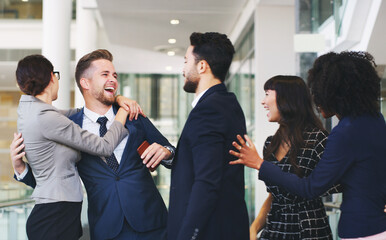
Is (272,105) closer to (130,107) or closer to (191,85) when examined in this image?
(191,85)

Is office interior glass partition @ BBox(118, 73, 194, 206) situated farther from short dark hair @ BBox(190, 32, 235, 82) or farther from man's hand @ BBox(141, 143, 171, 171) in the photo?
short dark hair @ BBox(190, 32, 235, 82)

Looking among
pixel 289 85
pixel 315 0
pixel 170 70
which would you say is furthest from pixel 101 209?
pixel 170 70

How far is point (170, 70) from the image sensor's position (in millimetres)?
17750

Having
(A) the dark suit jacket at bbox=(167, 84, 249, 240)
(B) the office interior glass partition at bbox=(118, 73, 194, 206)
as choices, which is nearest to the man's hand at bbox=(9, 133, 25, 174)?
(A) the dark suit jacket at bbox=(167, 84, 249, 240)

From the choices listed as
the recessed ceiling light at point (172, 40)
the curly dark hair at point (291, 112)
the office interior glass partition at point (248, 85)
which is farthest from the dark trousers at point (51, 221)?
the recessed ceiling light at point (172, 40)

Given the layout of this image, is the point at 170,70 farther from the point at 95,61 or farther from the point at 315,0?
the point at 95,61

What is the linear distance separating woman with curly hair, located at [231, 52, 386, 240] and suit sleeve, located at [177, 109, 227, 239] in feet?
0.32

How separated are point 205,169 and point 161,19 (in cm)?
992

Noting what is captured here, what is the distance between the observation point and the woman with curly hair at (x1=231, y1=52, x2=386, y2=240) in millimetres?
2053

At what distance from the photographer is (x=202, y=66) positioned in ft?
7.27

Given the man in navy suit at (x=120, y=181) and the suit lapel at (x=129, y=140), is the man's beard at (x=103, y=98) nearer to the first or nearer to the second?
the man in navy suit at (x=120, y=181)

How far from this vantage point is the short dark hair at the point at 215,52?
221 cm

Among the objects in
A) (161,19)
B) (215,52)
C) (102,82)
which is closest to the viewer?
(215,52)

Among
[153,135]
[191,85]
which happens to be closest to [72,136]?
[153,135]
